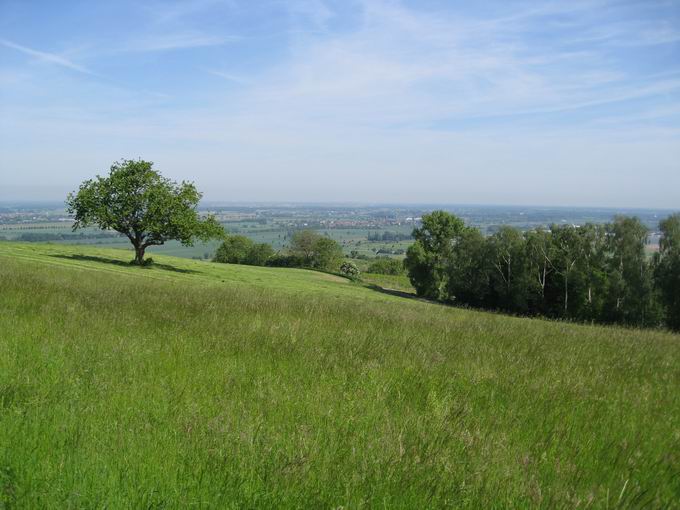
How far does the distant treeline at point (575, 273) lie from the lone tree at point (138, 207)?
3767cm

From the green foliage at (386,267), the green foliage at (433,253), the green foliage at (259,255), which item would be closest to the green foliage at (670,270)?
the green foliage at (433,253)

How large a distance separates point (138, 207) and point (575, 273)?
45.1 metres

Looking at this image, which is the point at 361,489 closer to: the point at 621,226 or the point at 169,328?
the point at 169,328

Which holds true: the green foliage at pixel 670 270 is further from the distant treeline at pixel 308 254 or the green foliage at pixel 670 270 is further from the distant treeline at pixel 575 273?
the distant treeline at pixel 308 254

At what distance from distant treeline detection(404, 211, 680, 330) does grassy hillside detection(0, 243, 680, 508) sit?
48612 mm

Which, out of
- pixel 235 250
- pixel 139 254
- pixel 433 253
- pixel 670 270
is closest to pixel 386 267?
pixel 235 250


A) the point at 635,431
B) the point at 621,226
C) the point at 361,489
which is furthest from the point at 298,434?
the point at 621,226

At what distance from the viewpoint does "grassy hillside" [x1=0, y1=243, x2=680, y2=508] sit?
2.80 metres

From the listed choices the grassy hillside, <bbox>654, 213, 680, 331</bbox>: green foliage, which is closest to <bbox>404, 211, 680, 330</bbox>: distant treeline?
<bbox>654, 213, 680, 331</bbox>: green foliage

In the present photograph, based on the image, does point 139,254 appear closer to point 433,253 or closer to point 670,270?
Result: point 433,253

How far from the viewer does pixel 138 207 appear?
108ft

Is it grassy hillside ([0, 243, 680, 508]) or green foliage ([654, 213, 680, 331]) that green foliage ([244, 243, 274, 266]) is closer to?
green foliage ([654, 213, 680, 331])

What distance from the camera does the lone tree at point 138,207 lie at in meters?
32.4

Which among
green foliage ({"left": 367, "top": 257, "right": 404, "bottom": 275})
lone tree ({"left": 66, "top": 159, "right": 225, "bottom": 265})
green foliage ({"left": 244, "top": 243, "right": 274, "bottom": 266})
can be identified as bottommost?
green foliage ({"left": 367, "top": 257, "right": 404, "bottom": 275})
